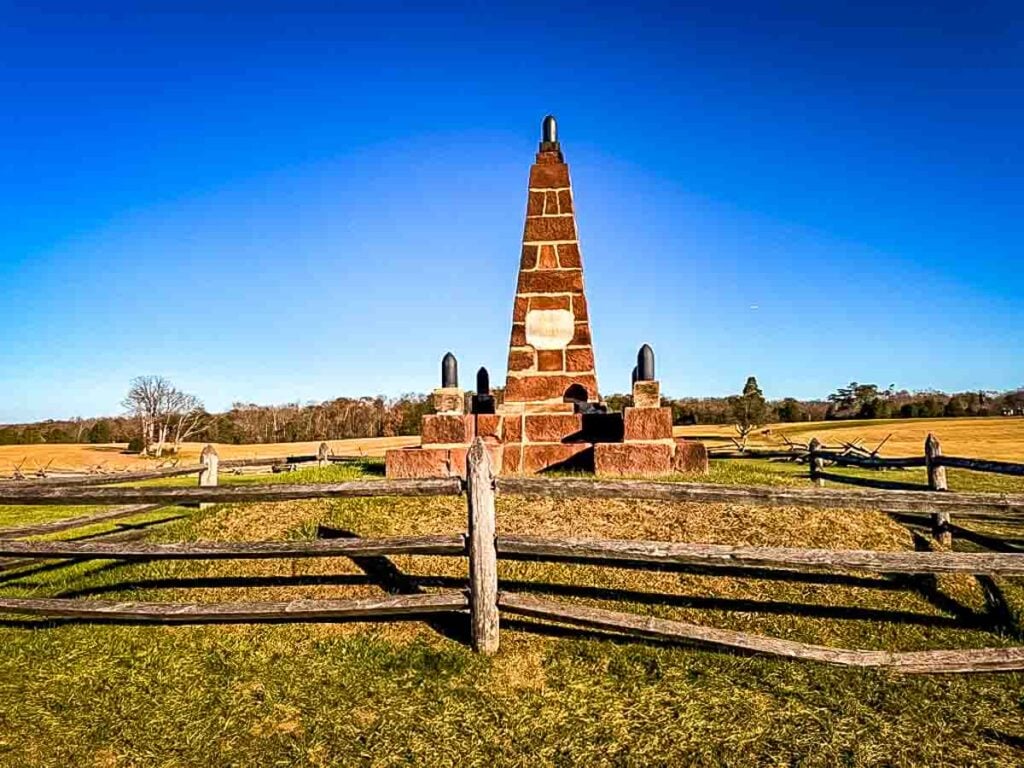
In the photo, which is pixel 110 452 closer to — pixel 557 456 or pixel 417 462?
pixel 417 462

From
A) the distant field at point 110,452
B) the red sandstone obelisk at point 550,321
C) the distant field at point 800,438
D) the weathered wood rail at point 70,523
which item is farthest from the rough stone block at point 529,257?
the distant field at point 110,452

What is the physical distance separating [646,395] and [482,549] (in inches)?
199

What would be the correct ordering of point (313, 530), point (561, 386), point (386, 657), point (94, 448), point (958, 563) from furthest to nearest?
point (94, 448) → point (561, 386) → point (313, 530) → point (386, 657) → point (958, 563)

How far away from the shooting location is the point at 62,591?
6441 mm

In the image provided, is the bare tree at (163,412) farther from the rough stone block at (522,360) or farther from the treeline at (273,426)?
the rough stone block at (522,360)

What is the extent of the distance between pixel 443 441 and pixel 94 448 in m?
57.8

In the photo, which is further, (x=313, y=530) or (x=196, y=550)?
(x=313, y=530)

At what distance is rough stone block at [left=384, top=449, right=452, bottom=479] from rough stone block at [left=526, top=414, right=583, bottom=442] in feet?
4.56

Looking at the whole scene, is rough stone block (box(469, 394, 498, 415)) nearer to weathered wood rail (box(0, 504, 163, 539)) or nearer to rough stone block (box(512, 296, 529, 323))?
rough stone block (box(512, 296, 529, 323))

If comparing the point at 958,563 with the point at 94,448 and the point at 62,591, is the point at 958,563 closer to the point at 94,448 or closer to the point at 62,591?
the point at 62,591

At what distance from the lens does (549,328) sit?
10.3 m

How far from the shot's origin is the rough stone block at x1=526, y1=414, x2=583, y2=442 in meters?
9.74

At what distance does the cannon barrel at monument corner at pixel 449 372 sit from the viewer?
31.2 ft

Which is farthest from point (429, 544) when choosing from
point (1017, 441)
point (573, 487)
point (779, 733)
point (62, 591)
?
point (1017, 441)
